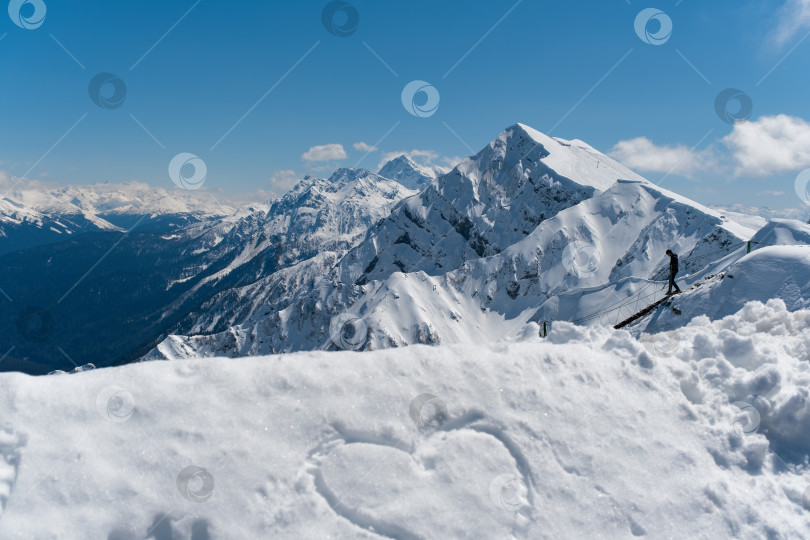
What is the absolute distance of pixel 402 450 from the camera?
236 inches

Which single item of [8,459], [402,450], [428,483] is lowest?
[8,459]

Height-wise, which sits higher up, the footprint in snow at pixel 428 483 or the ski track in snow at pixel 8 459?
the footprint in snow at pixel 428 483

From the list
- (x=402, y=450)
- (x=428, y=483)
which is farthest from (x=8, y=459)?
(x=428, y=483)

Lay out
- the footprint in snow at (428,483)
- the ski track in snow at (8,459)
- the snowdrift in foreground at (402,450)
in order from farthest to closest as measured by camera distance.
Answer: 1. the footprint in snow at (428,483)
2. the snowdrift in foreground at (402,450)
3. the ski track in snow at (8,459)

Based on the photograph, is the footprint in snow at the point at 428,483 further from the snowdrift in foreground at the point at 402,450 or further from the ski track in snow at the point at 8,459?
the ski track in snow at the point at 8,459

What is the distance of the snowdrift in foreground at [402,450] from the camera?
517cm

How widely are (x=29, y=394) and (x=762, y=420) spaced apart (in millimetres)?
11175

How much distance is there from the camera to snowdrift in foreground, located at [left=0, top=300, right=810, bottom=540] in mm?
5168

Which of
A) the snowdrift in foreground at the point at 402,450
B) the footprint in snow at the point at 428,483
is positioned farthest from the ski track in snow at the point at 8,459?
the footprint in snow at the point at 428,483

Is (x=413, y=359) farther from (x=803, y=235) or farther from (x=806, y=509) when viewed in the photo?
(x=803, y=235)

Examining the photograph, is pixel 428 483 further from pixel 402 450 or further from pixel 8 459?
pixel 8 459

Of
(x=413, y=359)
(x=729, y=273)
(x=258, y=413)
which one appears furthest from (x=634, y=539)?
(x=729, y=273)

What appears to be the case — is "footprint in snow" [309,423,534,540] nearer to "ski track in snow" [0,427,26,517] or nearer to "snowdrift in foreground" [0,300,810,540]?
"snowdrift in foreground" [0,300,810,540]

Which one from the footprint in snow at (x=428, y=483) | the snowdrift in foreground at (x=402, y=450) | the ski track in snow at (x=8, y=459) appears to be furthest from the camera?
the footprint in snow at (x=428, y=483)
